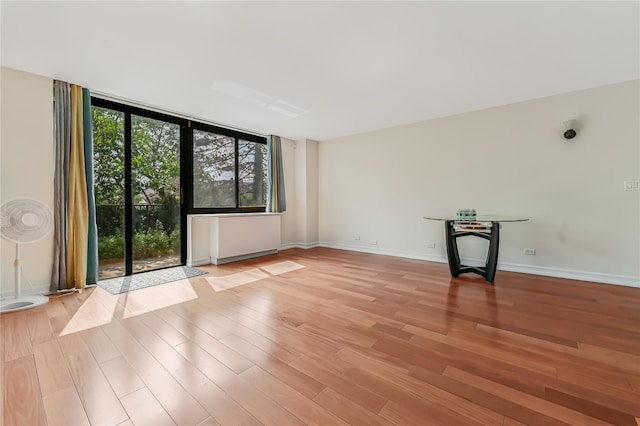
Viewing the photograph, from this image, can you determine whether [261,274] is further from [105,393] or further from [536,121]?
[536,121]

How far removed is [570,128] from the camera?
333 centimetres

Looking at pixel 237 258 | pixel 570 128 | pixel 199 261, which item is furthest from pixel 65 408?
pixel 570 128

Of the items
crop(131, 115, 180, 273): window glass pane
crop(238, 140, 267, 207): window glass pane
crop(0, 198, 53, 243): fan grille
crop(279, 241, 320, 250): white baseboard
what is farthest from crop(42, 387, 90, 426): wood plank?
crop(279, 241, 320, 250): white baseboard

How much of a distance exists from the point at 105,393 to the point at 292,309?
1.40 metres

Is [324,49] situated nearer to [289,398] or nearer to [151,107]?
[289,398]

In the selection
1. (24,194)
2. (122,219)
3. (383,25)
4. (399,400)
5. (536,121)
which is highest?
(383,25)

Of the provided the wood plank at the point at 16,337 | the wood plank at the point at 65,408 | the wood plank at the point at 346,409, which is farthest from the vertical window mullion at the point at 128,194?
the wood plank at the point at 346,409

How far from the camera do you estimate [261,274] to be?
3699 mm

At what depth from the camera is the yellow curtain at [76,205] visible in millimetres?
2969

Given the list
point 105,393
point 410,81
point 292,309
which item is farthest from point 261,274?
point 410,81

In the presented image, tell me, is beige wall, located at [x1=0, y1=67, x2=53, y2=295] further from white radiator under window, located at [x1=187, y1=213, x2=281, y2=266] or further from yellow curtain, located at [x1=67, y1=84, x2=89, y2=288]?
white radiator under window, located at [x1=187, y1=213, x2=281, y2=266]

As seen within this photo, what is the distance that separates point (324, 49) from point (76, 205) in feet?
10.7

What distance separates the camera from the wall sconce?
332 cm

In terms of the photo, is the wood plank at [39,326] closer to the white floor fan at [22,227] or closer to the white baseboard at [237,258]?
the white floor fan at [22,227]
